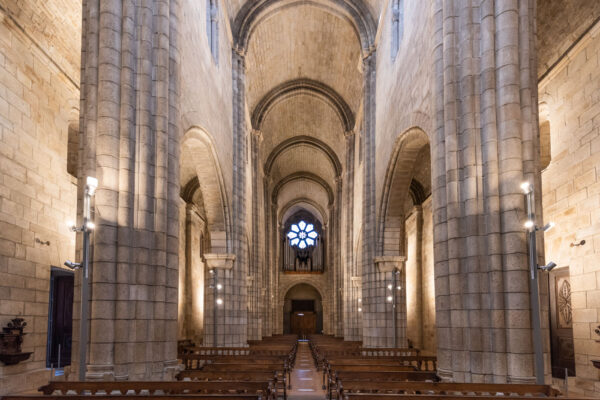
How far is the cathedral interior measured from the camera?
942cm

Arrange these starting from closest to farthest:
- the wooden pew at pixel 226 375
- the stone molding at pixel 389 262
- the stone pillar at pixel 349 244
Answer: the wooden pew at pixel 226 375
the stone molding at pixel 389 262
the stone pillar at pixel 349 244

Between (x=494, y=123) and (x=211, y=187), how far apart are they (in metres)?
10.6

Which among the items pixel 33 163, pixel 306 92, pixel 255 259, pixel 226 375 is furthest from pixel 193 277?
pixel 226 375

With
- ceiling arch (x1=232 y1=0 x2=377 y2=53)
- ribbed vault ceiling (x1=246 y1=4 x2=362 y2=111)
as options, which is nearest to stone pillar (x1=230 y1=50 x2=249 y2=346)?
ceiling arch (x1=232 y1=0 x2=377 y2=53)

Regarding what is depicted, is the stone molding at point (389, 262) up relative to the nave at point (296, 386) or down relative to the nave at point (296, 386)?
up

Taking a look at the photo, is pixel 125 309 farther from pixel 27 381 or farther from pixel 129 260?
pixel 27 381

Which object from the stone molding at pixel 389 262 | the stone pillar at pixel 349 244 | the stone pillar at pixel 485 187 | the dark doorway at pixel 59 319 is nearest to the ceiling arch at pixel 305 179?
the stone pillar at pixel 349 244

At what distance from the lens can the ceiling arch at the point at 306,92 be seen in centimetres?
3206

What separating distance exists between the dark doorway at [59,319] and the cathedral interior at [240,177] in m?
0.06

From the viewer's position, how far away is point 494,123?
973 cm

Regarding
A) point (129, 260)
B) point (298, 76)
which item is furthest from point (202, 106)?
point (298, 76)

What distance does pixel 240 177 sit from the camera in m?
21.9

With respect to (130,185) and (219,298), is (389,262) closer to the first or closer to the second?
(219,298)

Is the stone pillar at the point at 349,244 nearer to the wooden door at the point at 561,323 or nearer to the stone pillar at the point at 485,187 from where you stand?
the wooden door at the point at 561,323
